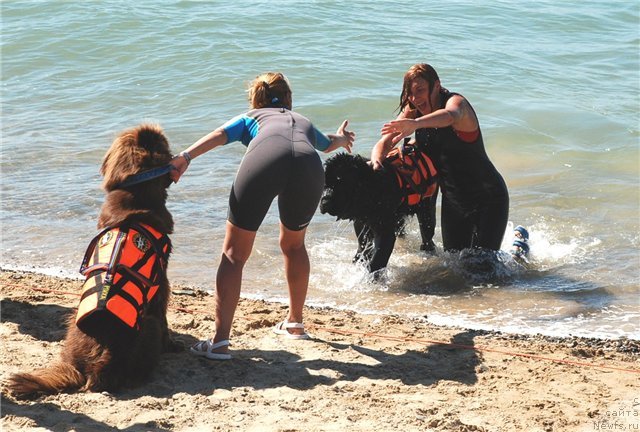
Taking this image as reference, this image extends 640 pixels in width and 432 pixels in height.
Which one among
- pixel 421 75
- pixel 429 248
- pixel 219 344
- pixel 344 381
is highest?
pixel 421 75

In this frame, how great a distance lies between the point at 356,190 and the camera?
282 inches

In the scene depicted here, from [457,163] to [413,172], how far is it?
0.38 metres

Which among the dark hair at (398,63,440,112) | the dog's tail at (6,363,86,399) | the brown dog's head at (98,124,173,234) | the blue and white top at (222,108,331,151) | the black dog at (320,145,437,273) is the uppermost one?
the dark hair at (398,63,440,112)

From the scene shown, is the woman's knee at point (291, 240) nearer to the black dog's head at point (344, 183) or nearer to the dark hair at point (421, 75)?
the black dog's head at point (344, 183)

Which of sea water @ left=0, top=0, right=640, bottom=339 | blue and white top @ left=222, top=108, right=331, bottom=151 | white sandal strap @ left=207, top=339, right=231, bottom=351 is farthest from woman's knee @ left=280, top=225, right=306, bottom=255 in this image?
sea water @ left=0, top=0, right=640, bottom=339

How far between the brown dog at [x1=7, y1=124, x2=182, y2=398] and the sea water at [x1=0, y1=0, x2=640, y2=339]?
2.30 meters

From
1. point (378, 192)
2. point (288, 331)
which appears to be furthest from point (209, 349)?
point (378, 192)

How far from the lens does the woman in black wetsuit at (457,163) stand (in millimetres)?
6906

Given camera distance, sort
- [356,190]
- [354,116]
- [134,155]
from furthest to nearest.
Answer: [354,116]
[356,190]
[134,155]

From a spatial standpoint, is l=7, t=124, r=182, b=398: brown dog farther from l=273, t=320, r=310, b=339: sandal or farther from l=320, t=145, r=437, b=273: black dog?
l=320, t=145, r=437, b=273: black dog

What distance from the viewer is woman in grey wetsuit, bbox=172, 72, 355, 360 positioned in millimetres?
5055

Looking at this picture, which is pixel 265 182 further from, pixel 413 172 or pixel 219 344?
pixel 413 172

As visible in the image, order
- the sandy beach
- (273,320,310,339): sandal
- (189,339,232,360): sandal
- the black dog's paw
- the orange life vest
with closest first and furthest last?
the sandy beach, (189,339,232,360): sandal, (273,320,310,339): sandal, the orange life vest, the black dog's paw

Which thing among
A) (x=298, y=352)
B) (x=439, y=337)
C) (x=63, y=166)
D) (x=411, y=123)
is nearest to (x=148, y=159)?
(x=298, y=352)
